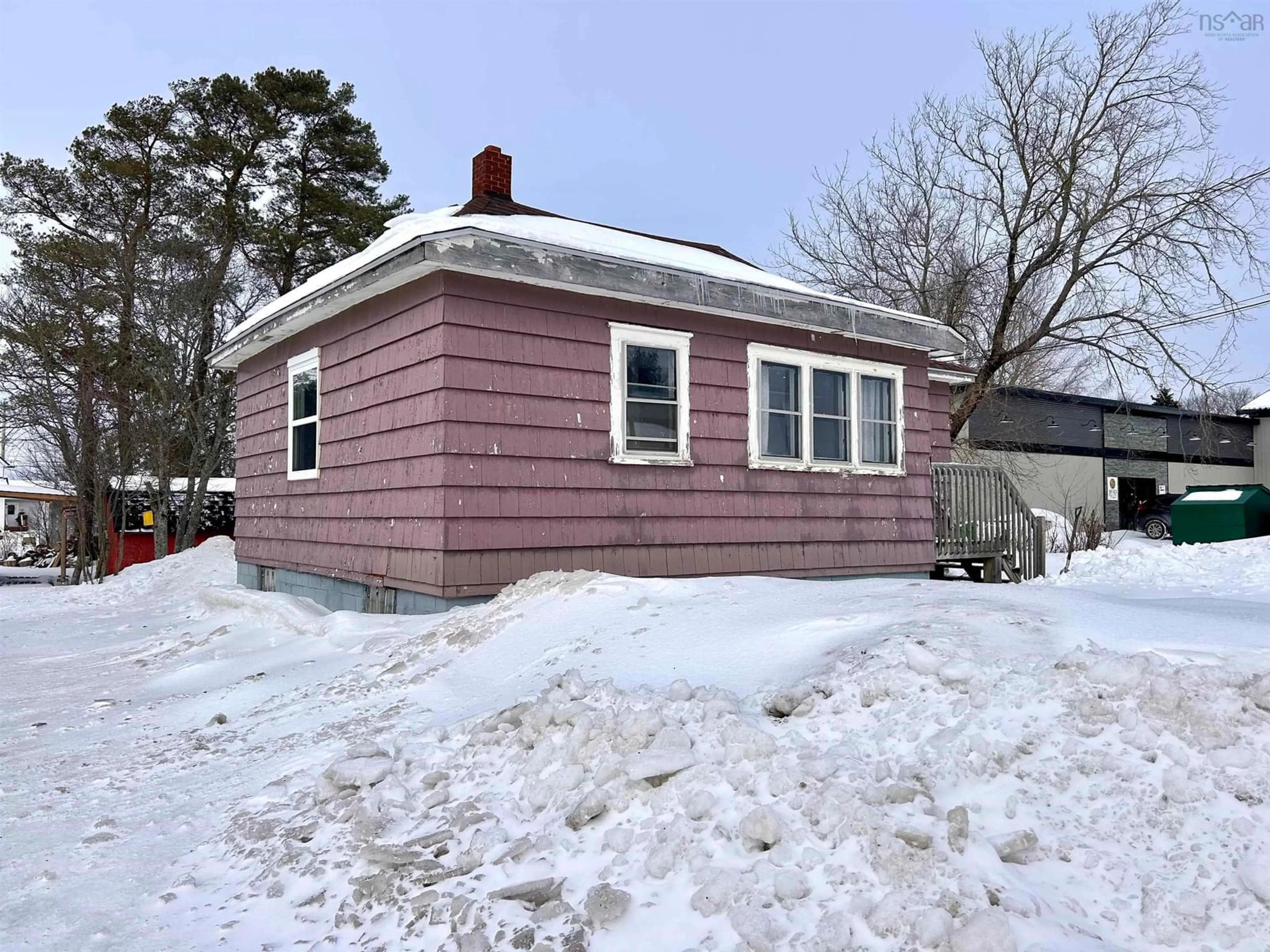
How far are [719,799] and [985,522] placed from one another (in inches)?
362

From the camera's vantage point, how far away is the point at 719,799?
2.66 m

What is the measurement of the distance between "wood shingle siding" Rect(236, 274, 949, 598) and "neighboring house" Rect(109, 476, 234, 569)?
1068cm

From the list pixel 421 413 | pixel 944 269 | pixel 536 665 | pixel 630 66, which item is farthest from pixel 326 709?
pixel 630 66

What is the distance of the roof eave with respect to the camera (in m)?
6.27

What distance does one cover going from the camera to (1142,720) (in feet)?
9.20

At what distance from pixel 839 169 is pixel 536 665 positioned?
1937 cm

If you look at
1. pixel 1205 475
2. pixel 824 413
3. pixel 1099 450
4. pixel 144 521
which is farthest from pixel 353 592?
pixel 1205 475

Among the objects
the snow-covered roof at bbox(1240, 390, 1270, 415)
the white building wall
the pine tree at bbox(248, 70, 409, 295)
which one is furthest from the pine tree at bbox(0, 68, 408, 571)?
the snow-covered roof at bbox(1240, 390, 1270, 415)

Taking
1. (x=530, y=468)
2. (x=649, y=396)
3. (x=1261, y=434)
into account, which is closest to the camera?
(x=530, y=468)

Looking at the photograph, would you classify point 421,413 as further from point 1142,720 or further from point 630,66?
point 630,66

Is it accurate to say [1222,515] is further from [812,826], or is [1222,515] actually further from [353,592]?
[812,826]

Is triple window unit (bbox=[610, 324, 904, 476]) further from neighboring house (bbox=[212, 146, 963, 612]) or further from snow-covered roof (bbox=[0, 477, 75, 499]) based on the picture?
snow-covered roof (bbox=[0, 477, 75, 499])

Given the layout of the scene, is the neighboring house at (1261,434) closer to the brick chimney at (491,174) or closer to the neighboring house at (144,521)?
the brick chimney at (491,174)

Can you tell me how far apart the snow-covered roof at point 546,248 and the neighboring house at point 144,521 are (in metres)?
9.72
